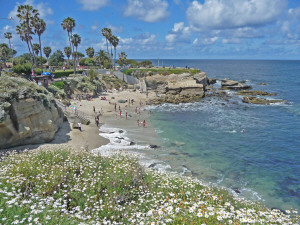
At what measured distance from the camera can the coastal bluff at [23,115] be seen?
783 inches

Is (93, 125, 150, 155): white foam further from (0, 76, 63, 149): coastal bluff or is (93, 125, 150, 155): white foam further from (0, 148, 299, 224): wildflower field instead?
(0, 148, 299, 224): wildflower field

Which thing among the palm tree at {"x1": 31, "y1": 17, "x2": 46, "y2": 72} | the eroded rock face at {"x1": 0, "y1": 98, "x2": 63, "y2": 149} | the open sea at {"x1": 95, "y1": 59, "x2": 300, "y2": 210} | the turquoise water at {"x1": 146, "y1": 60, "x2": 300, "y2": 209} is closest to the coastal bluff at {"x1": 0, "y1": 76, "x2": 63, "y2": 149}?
the eroded rock face at {"x1": 0, "y1": 98, "x2": 63, "y2": 149}

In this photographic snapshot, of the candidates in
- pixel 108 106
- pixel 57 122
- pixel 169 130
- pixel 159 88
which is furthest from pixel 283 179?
pixel 159 88

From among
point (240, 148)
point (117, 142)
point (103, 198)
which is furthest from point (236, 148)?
point (103, 198)

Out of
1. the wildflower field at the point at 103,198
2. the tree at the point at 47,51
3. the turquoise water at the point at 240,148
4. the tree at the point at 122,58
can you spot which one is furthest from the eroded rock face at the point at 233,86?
the tree at the point at 47,51

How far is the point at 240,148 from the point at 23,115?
78.4ft

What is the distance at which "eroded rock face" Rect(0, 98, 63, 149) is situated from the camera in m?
20.0

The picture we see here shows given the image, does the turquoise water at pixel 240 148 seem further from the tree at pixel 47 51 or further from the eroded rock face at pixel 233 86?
the tree at pixel 47 51

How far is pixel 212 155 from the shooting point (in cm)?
2502

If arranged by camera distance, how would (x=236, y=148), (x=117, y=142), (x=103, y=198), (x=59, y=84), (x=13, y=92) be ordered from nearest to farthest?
1. (x=103, y=198)
2. (x=13, y=92)
3. (x=117, y=142)
4. (x=236, y=148)
5. (x=59, y=84)

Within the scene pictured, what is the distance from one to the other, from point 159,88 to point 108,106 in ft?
93.8

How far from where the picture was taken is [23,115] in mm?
21406

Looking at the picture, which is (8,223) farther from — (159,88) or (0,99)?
(159,88)

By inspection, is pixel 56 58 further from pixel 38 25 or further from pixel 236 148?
pixel 236 148
